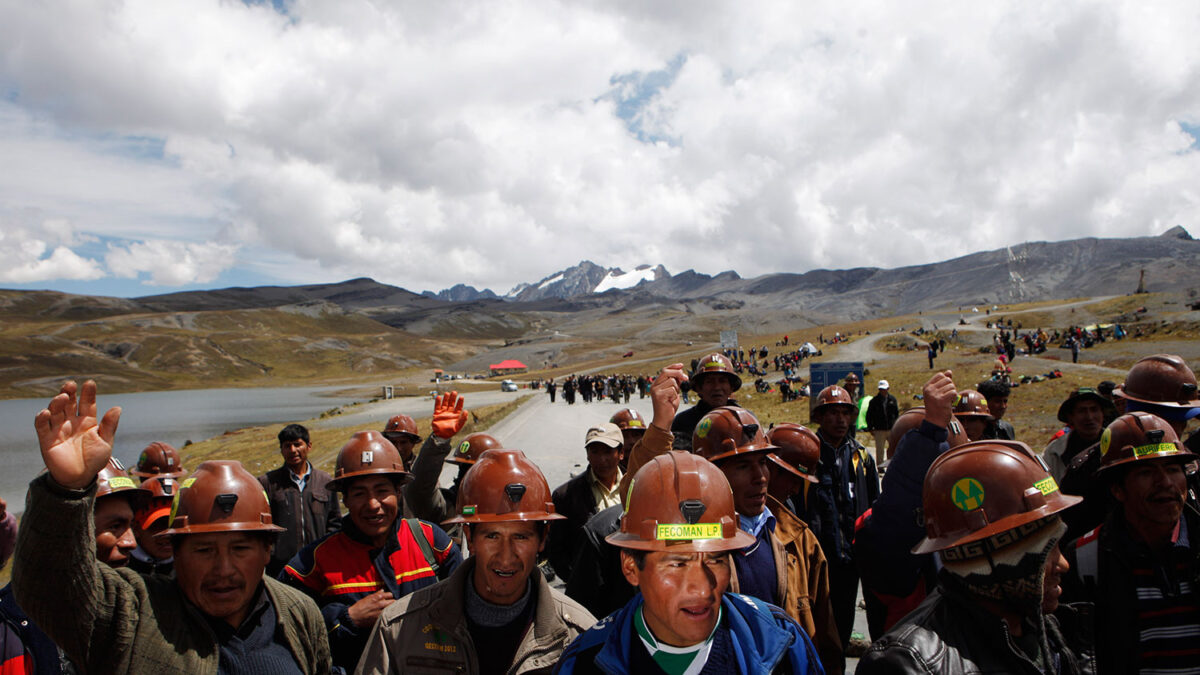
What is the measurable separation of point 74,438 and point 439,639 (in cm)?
167

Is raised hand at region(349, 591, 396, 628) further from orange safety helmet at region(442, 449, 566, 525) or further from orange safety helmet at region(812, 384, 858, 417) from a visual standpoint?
orange safety helmet at region(812, 384, 858, 417)

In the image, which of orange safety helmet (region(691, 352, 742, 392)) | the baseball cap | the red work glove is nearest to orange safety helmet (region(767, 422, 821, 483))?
orange safety helmet (region(691, 352, 742, 392))

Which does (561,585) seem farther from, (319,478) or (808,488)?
(808,488)

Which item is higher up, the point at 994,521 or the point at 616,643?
the point at 994,521

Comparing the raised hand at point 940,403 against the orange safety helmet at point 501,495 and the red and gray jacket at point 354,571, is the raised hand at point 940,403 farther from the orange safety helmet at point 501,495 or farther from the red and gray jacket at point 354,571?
the red and gray jacket at point 354,571

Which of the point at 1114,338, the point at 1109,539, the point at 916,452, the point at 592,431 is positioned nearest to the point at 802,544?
the point at 916,452

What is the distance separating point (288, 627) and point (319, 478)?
3.10 m

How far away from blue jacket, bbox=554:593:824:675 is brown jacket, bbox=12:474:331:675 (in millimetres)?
1538

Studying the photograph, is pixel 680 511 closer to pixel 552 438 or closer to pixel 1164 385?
pixel 1164 385

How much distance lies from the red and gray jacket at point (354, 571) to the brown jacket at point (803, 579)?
1.53 meters

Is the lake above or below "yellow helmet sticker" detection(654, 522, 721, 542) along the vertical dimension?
below

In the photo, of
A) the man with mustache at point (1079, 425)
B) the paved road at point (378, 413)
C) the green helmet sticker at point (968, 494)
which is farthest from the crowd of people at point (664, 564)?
the paved road at point (378, 413)

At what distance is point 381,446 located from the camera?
163 inches

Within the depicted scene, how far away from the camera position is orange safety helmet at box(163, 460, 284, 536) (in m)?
2.96
